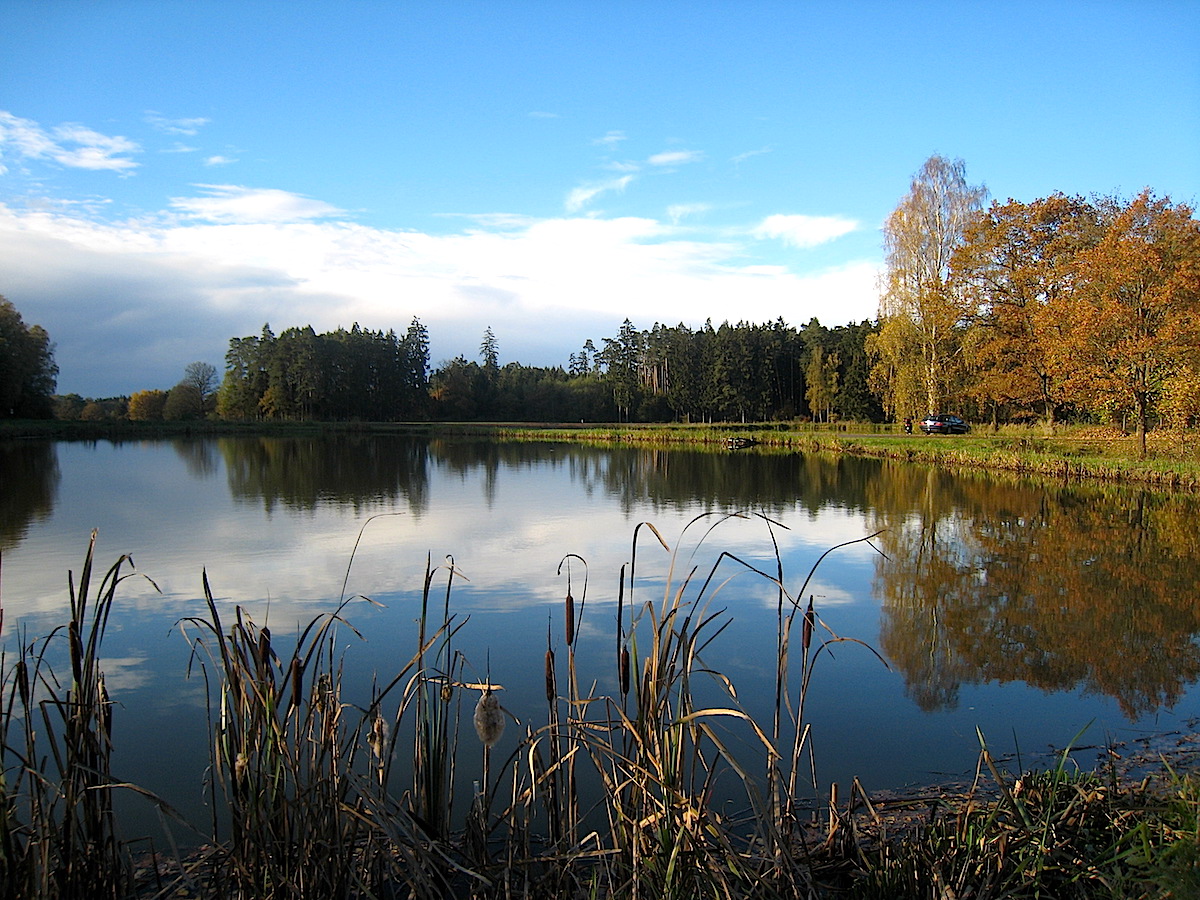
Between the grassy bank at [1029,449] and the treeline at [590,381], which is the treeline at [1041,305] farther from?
the treeline at [590,381]

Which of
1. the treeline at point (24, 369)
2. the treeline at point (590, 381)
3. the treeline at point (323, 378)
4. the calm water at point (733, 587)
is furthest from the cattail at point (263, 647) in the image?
the treeline at point (323, 378)

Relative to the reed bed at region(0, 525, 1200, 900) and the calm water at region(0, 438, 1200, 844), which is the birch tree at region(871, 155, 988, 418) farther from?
the reed bed at region(0, 525, 1200, 900)

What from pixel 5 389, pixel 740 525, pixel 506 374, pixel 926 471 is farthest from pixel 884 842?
pixel 506 374

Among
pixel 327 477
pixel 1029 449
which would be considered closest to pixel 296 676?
pixel 327 477

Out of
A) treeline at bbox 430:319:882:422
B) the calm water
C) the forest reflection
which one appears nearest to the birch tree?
the forest reflection

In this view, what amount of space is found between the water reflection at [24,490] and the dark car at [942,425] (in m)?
32.5

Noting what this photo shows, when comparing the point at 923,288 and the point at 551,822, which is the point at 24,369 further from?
the point at 551,822

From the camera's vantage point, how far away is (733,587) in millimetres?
9633

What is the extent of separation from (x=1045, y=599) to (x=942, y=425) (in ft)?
101

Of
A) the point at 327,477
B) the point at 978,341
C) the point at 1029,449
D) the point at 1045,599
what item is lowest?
the point at 1045,599

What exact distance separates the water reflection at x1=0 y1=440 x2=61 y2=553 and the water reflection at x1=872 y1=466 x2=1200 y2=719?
1154 centimetres

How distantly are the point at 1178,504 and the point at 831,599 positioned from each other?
39.7 feet

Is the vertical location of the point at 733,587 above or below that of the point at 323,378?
below

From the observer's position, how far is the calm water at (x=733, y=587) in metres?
5.59
